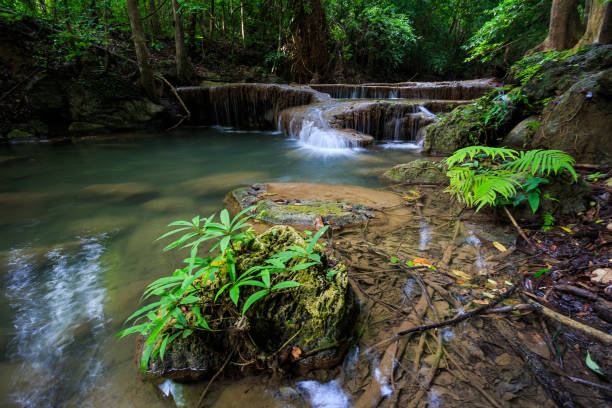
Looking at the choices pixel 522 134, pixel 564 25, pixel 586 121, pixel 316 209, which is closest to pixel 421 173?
pixel 522 134

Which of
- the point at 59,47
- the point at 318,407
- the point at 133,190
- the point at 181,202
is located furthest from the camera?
the point at 59,47

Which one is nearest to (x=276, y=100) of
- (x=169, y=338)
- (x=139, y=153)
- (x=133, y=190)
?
(x=139, y=153)

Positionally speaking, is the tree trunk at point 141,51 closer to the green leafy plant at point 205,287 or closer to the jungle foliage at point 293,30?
the jungle foliage at point 293,30

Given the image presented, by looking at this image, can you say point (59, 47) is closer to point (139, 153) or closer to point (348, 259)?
point (139, 153)

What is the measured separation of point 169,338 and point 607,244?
2995mm

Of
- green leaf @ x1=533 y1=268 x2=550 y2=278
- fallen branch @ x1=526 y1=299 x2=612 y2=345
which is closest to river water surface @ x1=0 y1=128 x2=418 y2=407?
fallen branch @ x1=526 y1=299 x2=612 y2=345

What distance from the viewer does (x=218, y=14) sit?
1667 centimetres

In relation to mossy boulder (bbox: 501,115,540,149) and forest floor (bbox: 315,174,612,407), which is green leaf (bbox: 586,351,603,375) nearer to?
forest floor (bbox: 315,174,612,407)

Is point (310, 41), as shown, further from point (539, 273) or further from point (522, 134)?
point (539, 273)

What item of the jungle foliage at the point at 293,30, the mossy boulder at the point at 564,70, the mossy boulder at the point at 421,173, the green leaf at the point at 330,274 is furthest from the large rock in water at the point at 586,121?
the jungle foliage at the point at 293,30

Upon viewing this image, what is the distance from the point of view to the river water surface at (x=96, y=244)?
140cm

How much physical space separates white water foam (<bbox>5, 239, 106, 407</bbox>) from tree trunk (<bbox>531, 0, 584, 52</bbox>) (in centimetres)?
1029

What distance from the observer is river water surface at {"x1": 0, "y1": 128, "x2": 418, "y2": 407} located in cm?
140

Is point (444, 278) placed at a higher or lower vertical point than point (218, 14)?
lower
